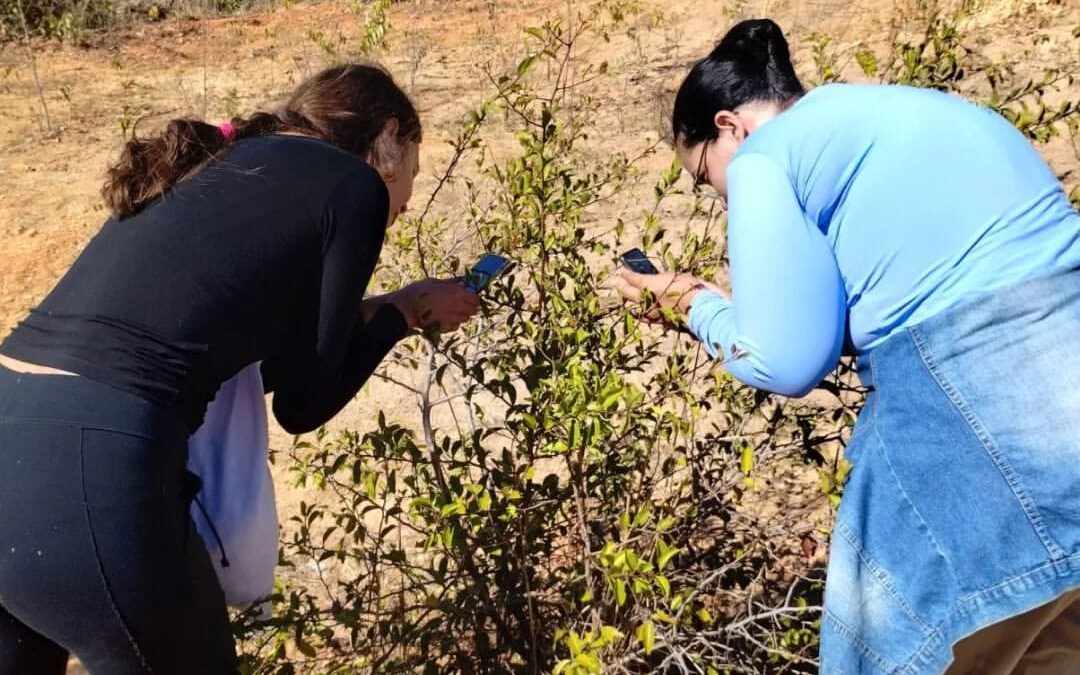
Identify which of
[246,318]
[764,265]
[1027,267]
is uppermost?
[246,318]

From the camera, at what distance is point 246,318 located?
1360 millimetres

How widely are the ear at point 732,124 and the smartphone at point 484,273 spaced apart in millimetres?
441

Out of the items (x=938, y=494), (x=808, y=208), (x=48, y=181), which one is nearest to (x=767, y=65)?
(x=808, y=208)

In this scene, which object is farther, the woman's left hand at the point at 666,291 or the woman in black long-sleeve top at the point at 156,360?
the woman's left hand at the point at 666,291

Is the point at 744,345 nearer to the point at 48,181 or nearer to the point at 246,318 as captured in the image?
the point at 246,318

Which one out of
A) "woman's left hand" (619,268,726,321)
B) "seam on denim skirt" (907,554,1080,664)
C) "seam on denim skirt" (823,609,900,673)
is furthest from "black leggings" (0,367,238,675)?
"seam on denim skirt" (907,554,1080,664)

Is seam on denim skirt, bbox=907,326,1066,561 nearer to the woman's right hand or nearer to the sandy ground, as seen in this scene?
the woman's right hand

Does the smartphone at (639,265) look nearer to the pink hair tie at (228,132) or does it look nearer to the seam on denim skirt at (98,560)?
the pink hair tie at (228,132)

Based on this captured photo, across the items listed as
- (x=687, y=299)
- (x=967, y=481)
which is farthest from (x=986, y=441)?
(x=687, y=299)

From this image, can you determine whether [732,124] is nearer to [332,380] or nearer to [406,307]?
[406,307]

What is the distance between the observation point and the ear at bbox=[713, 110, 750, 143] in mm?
1600

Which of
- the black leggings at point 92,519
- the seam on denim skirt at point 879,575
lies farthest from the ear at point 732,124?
the black leggings at point 92,519

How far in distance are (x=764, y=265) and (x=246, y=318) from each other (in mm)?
719

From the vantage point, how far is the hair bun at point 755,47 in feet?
5.25
